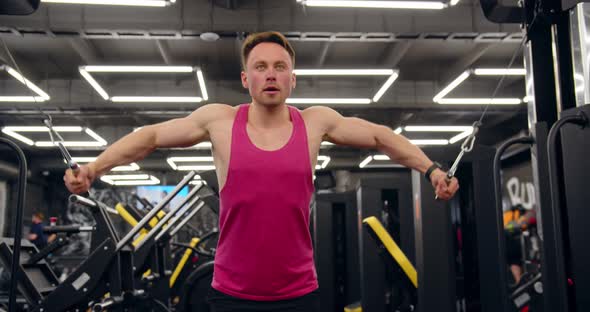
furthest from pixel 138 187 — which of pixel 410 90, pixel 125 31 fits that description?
pixel 125 31

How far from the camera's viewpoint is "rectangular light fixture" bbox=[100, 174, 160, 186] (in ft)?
47.7

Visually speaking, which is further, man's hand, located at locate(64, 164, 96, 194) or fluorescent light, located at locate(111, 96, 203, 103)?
fluorescent light, located at locate(111, 96, 203, 103)

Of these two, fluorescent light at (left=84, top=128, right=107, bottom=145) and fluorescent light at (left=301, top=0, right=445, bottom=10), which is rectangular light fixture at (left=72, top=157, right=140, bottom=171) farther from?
fluorescent light at (left=301, top=0, right=445, bottom=10)

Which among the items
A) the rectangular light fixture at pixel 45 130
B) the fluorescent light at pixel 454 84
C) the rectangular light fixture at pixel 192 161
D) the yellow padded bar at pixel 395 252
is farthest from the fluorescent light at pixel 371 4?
the rectangular light fixture at pixel 192 161

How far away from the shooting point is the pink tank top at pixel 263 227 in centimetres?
148

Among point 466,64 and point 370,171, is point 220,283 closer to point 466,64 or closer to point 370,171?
point 466,64

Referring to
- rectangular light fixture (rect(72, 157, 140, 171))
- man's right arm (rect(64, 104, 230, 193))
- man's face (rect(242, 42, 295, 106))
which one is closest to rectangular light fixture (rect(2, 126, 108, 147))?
rectangular light fixture (rect(72, 157, 140, 171))

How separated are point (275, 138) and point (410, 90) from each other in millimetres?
8407

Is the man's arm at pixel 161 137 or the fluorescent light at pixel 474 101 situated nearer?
the man's arm at pixel 161 137

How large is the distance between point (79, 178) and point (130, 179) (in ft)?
45.2

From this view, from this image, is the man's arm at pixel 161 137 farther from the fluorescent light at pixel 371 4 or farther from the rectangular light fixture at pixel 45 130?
the rectangular light fixture at pixel 45 130

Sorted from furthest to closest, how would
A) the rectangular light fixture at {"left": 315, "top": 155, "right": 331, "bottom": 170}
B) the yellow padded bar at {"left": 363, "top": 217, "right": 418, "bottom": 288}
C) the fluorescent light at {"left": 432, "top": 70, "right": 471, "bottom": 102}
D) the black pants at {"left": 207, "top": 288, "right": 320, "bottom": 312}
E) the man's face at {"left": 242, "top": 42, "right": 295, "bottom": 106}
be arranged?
the rectangular light fixture at {"left": 315, "top": 155, "right": 331, "bottom": 170} < the fluorescent light at {"left": 432, "top": 70, "right": 471, "bottom": 102} < the yellow padded bar at {"left": 363, "top": 217, "right": 418, "bottom": 288} < the man's face at {"left": 242, "top": 42, "right": 295, "bottom": 106} < the black pants at {"left": 207, "top": 288, "right": 320, "bottom": 312}

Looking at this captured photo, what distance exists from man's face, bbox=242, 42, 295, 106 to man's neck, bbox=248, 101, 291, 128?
0.08 feet

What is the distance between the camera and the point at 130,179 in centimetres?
1480
